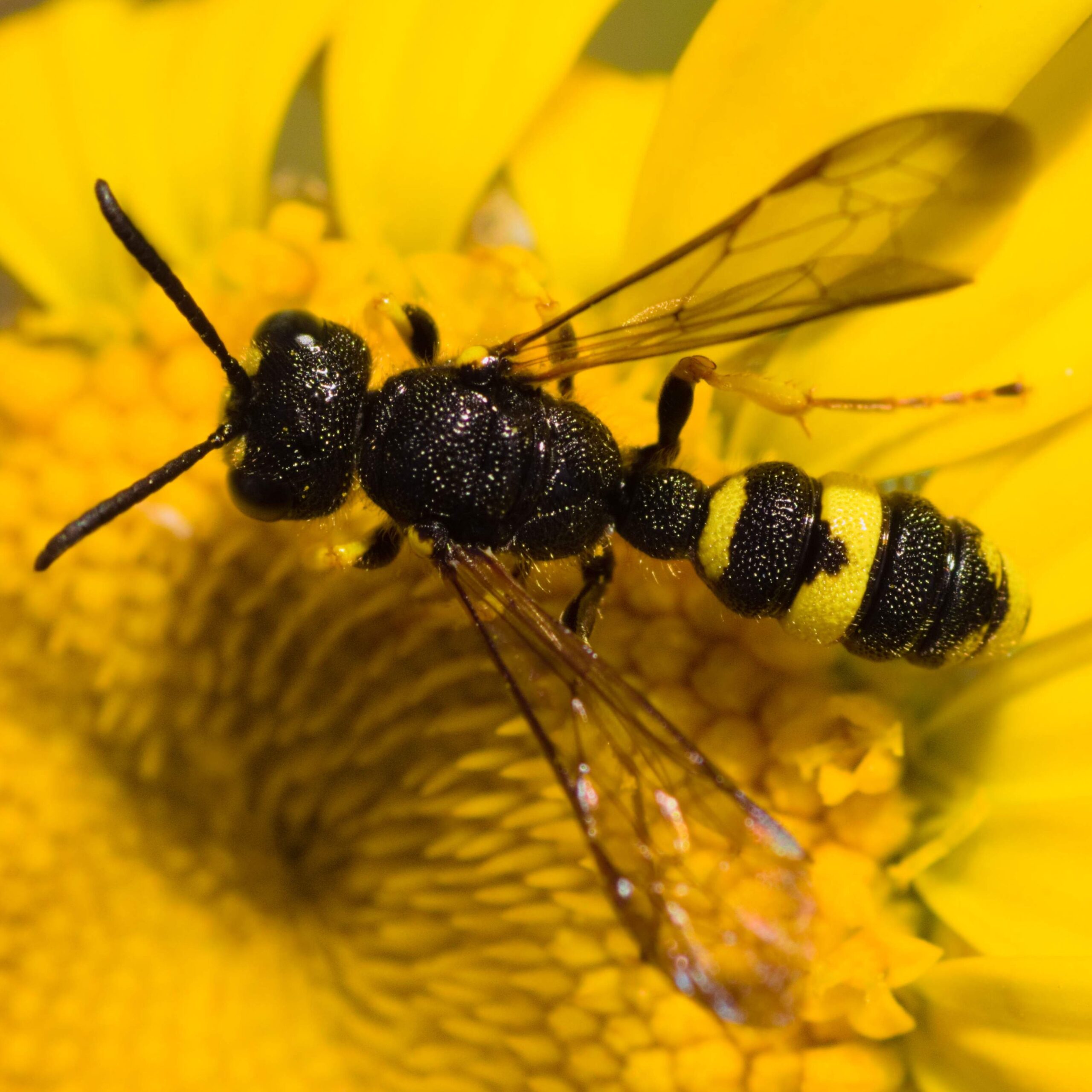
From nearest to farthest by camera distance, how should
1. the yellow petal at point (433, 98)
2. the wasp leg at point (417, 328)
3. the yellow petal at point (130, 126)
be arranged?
the wasp leg at point (417, 328) → the yellow petal at point (433, 98) → the yellow petal at point (130, 126)

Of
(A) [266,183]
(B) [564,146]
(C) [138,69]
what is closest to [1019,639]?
(B) [564,146]

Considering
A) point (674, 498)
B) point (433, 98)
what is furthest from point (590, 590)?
point (433, 98)

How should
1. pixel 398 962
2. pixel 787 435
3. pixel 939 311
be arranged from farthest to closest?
pixel 398 962 < pixel 787 435 < pixel 939 311

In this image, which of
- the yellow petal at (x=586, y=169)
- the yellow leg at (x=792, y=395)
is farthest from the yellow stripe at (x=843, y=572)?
the yellow petal at (x=586, y=169)

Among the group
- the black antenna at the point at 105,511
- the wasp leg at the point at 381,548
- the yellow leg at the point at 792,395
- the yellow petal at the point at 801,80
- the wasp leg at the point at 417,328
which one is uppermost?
the yellow petal at the point at 801,80

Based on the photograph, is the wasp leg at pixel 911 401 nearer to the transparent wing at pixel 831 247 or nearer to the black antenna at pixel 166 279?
the transparent wing at pixel 831 247

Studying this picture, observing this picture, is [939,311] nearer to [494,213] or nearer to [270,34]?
[494,213]

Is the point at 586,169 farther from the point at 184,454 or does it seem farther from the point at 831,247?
the point at 184,454
